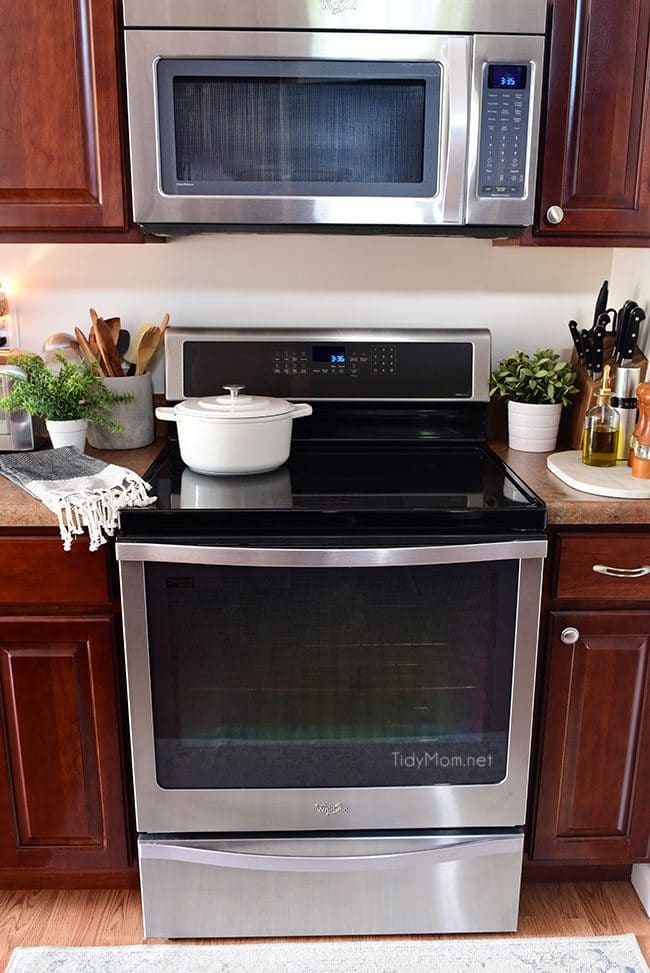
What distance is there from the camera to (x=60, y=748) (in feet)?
5.76

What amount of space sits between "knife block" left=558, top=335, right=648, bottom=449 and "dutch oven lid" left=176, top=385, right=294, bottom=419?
2.19 feet

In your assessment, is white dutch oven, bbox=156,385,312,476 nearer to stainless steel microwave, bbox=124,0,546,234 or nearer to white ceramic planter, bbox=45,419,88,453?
white ceramic planter, bbox=45,419,88,453

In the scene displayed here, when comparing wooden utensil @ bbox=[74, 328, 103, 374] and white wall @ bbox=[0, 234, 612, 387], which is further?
white wall @ bbox=[0, 234, 612, 387]

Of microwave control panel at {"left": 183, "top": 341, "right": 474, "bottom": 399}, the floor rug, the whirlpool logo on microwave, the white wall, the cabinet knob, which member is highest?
the whirlpool logo on microwave

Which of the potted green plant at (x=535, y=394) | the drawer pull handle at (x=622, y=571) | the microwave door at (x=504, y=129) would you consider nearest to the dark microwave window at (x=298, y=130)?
the microwave door at (x=504, y=129)

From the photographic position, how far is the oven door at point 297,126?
5.50ft

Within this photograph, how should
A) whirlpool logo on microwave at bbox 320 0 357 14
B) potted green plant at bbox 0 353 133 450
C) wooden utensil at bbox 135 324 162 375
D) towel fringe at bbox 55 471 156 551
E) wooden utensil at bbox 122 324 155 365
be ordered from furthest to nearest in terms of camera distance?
wooden utensil at bbox 122 324 155 365, wooden utensil at bbox 135 324 162 375, potted green plant at bbox 0 353 133 450, whirlpool logo on microwave at bbox 320 0 357 14, towel fringe at bbox 55 471 156 551

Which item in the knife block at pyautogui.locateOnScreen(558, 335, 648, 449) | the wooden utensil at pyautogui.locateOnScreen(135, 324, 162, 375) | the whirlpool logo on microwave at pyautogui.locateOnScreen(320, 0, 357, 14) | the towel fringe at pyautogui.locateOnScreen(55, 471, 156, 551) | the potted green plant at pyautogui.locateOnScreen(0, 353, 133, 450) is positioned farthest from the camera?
the wooden utensil at pyautogui.locateOnScreen(135, 324, 162, 375)

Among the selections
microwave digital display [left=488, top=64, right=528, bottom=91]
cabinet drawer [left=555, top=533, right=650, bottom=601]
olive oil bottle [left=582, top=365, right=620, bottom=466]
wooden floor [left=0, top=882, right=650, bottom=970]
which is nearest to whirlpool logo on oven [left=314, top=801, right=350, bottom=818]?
wooden floor [left=0, top=882, right=650, bottom=970]

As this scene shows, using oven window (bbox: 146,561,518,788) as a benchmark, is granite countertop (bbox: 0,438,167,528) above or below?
above

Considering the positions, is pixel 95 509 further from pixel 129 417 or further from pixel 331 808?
pixel 331 808

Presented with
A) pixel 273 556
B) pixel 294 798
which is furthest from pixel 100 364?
pixel 294 798

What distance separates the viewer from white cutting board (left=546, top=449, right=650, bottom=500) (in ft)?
5.44

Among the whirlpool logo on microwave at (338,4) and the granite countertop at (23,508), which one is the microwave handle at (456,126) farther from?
the granite countertop at (23,508)
